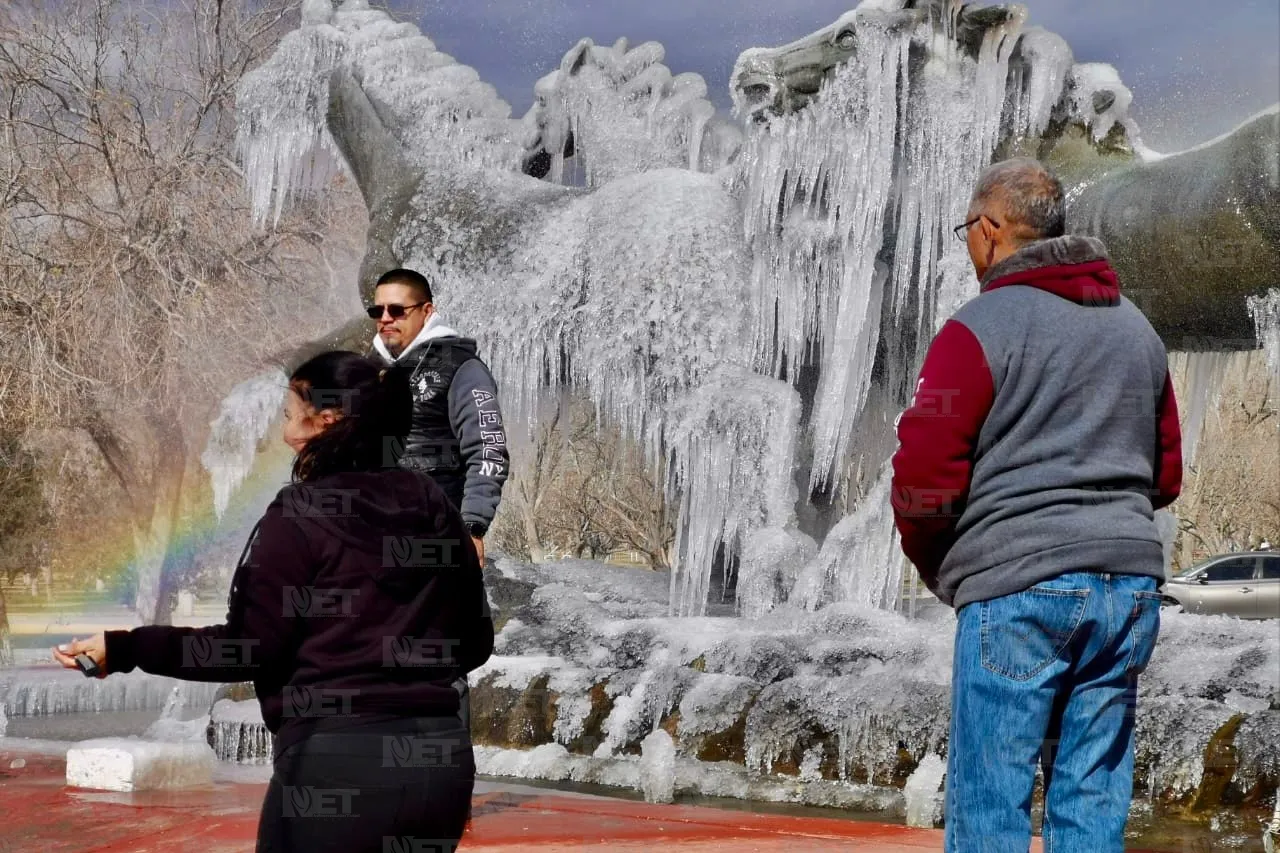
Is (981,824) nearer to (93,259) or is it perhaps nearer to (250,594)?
(250,594)

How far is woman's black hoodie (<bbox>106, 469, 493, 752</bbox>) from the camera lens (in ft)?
7.63

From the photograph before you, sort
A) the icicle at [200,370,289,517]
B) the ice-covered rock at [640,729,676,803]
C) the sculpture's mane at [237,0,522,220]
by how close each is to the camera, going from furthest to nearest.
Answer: the icicle at [200,370,289,517] < the sculpture's mane at [237,0,522,220] < the ice-covered rock at [640,729,676,803]

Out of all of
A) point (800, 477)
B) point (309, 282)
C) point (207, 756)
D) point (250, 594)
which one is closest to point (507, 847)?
point (207, 756)

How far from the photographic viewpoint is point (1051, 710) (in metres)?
2.61

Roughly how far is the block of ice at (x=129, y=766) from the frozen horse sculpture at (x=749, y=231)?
5.34 metres

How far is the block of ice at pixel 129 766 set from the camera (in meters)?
5.96

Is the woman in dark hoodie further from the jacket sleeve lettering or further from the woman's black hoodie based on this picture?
the jacket sleeve lettering

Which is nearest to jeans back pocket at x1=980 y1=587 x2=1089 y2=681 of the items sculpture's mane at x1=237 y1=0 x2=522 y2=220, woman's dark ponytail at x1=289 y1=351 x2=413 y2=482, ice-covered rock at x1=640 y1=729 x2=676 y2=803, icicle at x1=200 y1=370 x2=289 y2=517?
woman's dark ponytail at x1=289 y1=351 x2=413 y2=482

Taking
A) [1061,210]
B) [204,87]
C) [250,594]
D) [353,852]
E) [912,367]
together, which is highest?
[204,87]

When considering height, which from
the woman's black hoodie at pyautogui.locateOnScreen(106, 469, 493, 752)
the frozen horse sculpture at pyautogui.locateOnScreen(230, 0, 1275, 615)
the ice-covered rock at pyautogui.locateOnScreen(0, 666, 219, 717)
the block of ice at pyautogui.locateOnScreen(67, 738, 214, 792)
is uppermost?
the frozen horse sculpture at pyautogui.locateOnScreen(230, 0, 1275, 615)

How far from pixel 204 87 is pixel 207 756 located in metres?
18.1

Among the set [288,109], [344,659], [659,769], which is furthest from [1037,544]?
[288,109]

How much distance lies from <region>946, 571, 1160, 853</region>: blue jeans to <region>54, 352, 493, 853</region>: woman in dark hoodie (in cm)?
87

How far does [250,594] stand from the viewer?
7.62ft
